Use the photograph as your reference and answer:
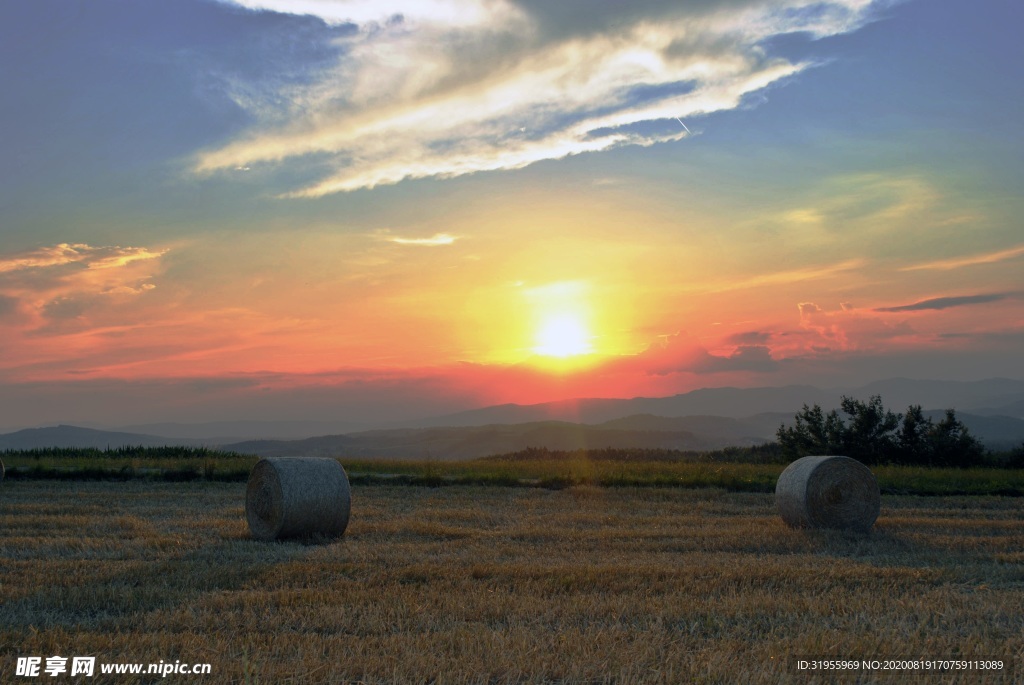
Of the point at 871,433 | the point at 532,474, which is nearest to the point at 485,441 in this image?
the point at 871,433

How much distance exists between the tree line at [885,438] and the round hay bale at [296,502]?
24.1m

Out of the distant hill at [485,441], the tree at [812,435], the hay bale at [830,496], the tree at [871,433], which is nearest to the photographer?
the hay bale at [830,496]

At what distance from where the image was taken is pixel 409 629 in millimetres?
7668

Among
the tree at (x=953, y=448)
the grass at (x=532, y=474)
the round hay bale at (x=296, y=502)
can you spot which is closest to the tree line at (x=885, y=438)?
the tree at (x=953, y=448)

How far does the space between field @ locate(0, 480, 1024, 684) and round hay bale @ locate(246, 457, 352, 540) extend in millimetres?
504

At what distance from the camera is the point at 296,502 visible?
14266 millimetres

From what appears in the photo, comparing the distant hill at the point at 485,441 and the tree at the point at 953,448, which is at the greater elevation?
the tree at the point at 953,448

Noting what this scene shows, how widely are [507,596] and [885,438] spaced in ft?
95.1

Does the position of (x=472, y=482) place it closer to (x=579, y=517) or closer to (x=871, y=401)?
(x=579, y=517)

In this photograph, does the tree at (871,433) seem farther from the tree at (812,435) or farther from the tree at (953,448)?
the tree at (953,448)

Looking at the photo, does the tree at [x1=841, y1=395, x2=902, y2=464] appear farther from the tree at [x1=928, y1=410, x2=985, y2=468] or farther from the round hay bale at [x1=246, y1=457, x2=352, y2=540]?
the round hay bale at [x1=246, y1=457, x2=352, y2=540]

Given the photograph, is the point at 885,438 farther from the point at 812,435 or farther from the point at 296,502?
the point at 296,502

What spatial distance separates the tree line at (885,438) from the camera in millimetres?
33281

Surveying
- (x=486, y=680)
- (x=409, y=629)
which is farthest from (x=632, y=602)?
(x=486, y=680)
